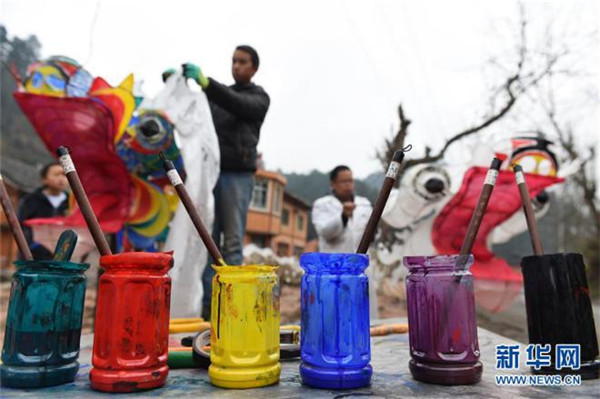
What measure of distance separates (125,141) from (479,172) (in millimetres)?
2794

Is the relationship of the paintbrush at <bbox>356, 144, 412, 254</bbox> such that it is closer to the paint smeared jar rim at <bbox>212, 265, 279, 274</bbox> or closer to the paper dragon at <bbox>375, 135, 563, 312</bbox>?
the paint smeared jar rim at <bbox>212, 265, 279, 274</bbox>

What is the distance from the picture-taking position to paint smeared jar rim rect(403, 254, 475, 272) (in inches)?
41.4

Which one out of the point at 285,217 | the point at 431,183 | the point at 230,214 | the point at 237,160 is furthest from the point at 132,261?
the point at 285,217

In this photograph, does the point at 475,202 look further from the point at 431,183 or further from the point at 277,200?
the point at 277,200

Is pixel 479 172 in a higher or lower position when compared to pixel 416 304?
higher

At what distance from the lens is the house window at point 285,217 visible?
17.5 meters

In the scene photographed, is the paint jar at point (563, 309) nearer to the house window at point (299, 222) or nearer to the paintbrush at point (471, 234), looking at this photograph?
the paintbrush at point (471, 234)

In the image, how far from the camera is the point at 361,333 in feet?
3.29

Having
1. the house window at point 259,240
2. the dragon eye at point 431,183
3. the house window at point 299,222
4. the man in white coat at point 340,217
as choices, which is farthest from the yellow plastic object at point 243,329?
the house window at point 299,222

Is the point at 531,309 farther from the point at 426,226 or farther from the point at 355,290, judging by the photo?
the point at 426,226

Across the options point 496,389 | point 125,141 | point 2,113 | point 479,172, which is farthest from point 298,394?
point 2,113

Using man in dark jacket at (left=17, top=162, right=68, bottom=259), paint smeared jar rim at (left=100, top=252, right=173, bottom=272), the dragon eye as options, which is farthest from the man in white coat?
man in dark jacket at (left=17, top=162, right=68, bottom=259)

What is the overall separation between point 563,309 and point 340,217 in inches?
65.9

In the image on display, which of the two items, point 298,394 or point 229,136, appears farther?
point 229,136
